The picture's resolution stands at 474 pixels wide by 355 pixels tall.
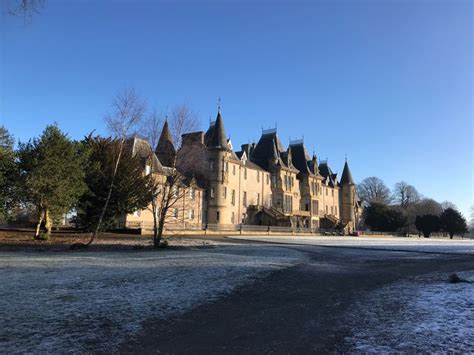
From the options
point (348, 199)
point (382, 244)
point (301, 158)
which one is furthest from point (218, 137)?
point (348, 199)

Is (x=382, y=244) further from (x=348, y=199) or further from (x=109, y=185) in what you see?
(x=348, y=199)

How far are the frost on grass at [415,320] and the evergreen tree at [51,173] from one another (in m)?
23.7

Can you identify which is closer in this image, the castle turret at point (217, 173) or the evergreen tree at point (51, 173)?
the evergreen tree at point (51, 173)

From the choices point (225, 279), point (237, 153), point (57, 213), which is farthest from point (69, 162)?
point (237, 153)

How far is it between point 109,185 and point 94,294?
87.3ft

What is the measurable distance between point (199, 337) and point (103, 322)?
77.8 inches

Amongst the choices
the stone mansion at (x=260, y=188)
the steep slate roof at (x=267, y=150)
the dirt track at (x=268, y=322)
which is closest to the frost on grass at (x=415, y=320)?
the dirt track at (x=268, y=322)

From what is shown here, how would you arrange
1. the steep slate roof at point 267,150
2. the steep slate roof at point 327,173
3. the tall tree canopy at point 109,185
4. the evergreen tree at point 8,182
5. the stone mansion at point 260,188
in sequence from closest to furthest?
the evergreen tree at point 8,182, the tall tree canopy at point 109,185, the stone mansion at point 260,188, the steep slate roof at point 267,150, the steep slate roof at point 327,173

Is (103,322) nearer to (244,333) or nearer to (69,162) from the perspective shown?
(244,333)

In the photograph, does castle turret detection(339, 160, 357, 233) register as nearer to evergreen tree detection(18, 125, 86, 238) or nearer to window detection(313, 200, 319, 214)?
window detection(313, 200, 319, 214)

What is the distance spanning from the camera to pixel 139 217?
52.1m

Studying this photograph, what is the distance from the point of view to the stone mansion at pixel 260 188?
5756 centimetres

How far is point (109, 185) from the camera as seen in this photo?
118ft

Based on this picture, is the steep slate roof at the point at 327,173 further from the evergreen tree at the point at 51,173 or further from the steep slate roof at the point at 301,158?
the evergreen tree at the point at 51,173
